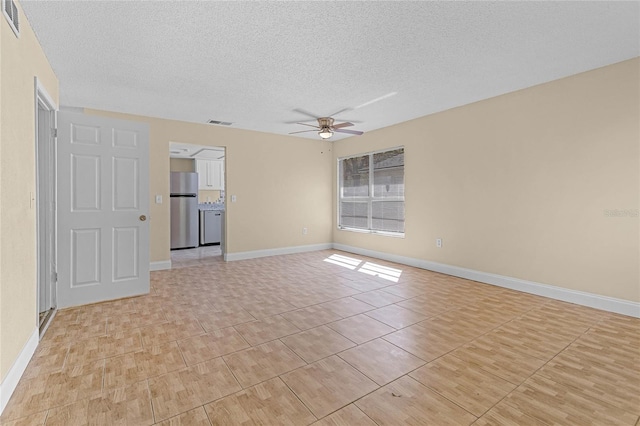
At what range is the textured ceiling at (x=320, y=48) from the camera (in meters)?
2.19

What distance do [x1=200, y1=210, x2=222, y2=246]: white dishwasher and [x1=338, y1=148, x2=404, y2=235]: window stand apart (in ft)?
10.6

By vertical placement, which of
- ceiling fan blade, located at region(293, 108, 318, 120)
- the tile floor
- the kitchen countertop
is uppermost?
ceiling fan blade, located at region(293, 108, 318, 120)

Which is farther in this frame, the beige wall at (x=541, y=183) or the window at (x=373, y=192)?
the window at (x=373, y=192)

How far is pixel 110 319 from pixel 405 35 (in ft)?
12.2

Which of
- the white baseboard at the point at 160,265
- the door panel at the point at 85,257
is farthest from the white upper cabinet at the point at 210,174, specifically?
the door panel at the point at 85,257

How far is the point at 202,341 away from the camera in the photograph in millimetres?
2477

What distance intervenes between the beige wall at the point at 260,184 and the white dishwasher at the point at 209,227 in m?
2.28

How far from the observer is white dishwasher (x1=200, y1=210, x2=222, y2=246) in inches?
301

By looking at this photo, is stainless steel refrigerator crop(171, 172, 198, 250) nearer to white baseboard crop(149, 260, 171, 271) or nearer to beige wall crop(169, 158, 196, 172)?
beige wall crop(169, 158, 196, 172)

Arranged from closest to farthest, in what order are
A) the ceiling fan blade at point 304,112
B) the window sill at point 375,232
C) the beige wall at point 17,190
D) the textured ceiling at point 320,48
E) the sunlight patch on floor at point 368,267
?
the beige wall at point 17,190, the textured ceiling at point 320,48, the ceiling fan blade at point 304,112, the sunlight patch on floor at point 368,267, the window sill at point 375,232

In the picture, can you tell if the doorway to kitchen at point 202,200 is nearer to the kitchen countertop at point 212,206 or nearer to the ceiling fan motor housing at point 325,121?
the kitchen countertop at point 212,206

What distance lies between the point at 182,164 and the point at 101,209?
17.1ft

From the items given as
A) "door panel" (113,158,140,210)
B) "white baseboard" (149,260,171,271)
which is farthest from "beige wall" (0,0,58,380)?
"white baseboard" (149,260,171,271)

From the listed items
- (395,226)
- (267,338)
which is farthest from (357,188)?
(267,338)
